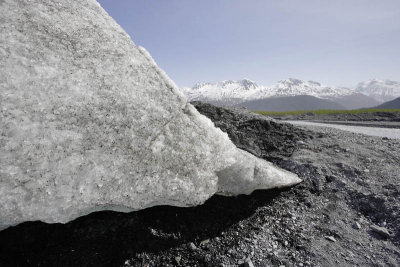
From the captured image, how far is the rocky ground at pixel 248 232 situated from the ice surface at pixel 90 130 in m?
0.83

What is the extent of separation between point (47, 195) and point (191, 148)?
3.03 meters

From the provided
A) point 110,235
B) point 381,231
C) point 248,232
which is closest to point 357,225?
point 381,231

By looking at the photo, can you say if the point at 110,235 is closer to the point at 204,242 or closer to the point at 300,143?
the point at 204,242

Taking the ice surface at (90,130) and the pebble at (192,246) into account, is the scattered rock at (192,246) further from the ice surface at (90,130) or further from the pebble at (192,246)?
the ice surface at (90,130)

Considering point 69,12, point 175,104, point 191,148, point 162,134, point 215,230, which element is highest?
point 69,12

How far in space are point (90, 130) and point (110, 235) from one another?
2.43 m

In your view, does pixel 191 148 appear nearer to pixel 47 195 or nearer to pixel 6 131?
pixel 47 195

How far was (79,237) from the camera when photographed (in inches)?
193

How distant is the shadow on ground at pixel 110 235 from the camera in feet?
15.1

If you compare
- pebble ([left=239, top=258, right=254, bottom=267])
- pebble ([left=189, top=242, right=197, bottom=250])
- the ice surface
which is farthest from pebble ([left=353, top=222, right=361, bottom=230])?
pebble ([left=189, top=242, right=197, bottom=250])

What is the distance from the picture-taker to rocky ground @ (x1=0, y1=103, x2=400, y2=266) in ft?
15.6

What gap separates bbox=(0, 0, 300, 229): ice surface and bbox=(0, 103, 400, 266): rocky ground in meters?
0.83

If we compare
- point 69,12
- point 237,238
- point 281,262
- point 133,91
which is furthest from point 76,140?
point 281,262

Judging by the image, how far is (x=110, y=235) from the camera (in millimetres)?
5027
